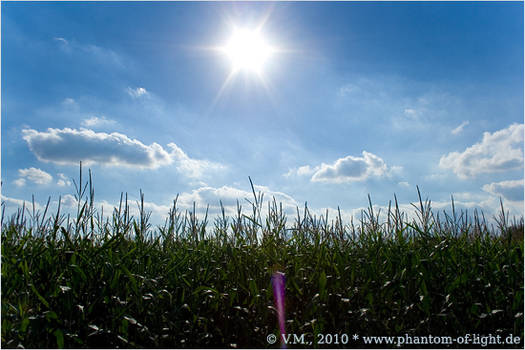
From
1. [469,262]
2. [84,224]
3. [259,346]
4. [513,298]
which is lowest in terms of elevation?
[259,346]

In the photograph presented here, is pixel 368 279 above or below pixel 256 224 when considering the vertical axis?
below

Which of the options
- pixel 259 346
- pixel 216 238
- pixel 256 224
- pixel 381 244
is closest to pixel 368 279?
pixel 381 244

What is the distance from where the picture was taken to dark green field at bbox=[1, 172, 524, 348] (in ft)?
10.7

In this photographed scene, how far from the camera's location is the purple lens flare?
11.3ft

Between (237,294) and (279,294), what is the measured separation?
0.48m

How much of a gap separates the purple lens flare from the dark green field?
63mm

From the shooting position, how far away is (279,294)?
3.60 m

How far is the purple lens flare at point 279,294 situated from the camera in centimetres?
345

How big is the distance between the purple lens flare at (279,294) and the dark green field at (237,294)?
6cm

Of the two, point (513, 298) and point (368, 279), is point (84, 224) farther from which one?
point (513, 298)

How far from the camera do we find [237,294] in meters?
3.83

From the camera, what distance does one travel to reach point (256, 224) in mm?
4906

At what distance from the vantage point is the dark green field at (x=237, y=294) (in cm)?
326

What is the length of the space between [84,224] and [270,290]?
2.16 m
